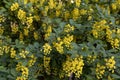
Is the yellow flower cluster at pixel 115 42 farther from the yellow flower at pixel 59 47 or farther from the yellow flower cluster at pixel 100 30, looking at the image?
the yellow flower at pixel 59 47

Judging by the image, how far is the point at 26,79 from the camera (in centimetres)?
230

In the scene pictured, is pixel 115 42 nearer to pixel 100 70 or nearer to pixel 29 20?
pixel 100 70

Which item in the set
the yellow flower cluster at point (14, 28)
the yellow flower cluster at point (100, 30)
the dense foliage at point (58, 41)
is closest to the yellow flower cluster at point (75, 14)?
Answer: the dense foliage at point (58, 41)

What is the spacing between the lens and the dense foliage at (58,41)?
2.30 metres

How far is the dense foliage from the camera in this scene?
2.30 metres

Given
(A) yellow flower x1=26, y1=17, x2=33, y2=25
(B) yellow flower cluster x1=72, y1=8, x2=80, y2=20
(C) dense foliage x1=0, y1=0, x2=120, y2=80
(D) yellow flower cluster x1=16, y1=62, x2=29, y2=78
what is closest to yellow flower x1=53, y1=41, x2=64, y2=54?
(C) dense foliage x1=0, y1=0, x2=120, y2=80

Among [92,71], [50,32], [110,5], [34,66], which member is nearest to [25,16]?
[50,32]

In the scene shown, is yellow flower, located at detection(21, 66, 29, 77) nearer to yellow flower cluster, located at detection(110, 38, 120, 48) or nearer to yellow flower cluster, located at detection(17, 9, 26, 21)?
yellow flower cluster, located at detection(17, 9, 26, 21)

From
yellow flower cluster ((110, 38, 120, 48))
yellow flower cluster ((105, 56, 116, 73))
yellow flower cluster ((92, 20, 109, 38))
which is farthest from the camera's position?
yellow flower cluster ((92, 20, 109, 38))

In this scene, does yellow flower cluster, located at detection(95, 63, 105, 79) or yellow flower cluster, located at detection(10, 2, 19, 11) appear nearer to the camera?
yellow flower cluster, located at detection(95, 63, 105, 79)

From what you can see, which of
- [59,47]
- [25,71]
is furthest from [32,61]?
[59,47]

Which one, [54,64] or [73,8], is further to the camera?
[73,8]

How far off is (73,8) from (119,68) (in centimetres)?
79

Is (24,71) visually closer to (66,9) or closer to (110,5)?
(66,9)
